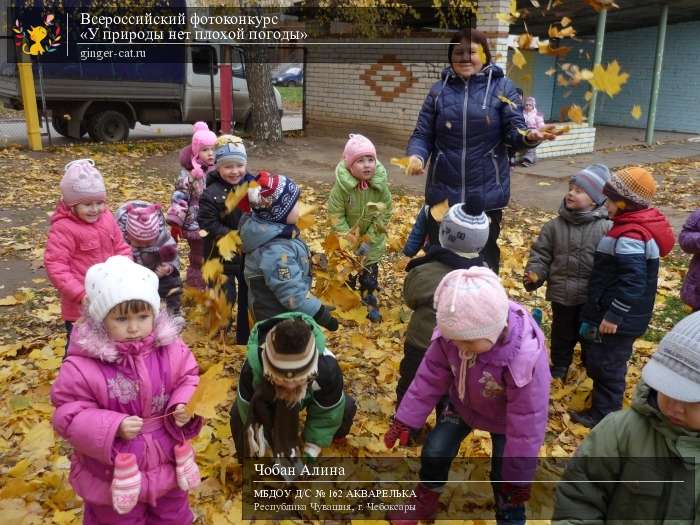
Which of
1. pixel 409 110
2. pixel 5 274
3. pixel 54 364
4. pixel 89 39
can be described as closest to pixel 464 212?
pixel 54 364

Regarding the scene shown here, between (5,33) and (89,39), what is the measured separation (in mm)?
1742

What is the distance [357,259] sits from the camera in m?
4.89

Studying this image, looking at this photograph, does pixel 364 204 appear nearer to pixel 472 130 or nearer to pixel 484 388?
pixel 472 130

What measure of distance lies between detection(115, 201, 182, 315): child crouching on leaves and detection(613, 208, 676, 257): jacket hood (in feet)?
9.67

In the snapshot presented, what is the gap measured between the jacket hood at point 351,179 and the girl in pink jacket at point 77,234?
1.78m

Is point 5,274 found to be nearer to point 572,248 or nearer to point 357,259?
point 357,259

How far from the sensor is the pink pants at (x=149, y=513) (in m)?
2.26

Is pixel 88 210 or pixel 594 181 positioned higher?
pixel 594 181

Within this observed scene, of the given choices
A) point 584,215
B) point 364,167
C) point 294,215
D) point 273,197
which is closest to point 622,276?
point 584,215

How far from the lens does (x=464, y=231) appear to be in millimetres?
2916

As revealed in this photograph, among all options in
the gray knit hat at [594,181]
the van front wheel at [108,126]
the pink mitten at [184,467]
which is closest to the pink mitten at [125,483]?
the pink mitten at [184,467]

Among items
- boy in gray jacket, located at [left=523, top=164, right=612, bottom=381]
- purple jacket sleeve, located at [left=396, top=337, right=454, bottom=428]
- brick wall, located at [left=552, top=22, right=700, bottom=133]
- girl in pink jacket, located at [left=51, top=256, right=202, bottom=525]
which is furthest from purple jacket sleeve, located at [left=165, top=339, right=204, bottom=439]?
brick wall, located at [left=552, top=22, right=700, bottom=133]

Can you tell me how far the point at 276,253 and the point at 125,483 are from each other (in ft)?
5.00

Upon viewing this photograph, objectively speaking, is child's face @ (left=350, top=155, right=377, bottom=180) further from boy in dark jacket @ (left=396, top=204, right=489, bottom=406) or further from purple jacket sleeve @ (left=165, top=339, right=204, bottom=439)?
purple jacket sleeve @ (left=165, top=339, right=204, bottom=439)
